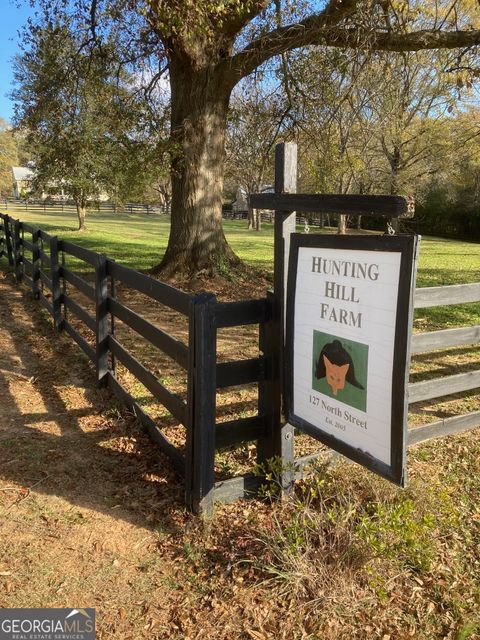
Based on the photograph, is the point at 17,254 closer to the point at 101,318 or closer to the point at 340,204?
the point at 101,318

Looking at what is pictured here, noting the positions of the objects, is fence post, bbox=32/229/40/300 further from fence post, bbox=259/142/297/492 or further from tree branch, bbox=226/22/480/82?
fence post, bbox=259/142/297/492

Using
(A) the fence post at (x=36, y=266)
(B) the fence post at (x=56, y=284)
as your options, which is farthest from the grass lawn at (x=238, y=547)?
(A) the fence post at (x=36, y=266)

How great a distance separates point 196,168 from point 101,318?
6.01m

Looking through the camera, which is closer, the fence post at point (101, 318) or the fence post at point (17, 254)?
the fence post at point (101, 318)

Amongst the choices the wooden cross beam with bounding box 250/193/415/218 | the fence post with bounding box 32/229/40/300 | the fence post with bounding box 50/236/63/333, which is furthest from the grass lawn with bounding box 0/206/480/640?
the fence post with bounding box 32/229/40/300

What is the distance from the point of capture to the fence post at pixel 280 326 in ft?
10.8

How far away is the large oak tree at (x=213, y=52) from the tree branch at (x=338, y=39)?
0.02 m

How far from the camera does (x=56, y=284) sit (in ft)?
25.5

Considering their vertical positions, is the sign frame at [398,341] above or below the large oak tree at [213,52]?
below

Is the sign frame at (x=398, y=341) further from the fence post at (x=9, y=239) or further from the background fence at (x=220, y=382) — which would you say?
the fence post at (x=9, y=239)

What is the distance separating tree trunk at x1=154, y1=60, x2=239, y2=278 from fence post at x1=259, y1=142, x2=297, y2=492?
750cm

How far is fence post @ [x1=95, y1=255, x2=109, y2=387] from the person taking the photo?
5602 millimetres

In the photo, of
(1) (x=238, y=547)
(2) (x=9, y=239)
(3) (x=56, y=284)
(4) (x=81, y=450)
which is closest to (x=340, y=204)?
(1) (x=238, y=547)

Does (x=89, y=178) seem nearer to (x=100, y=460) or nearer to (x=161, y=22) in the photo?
(x=161, y=22)
